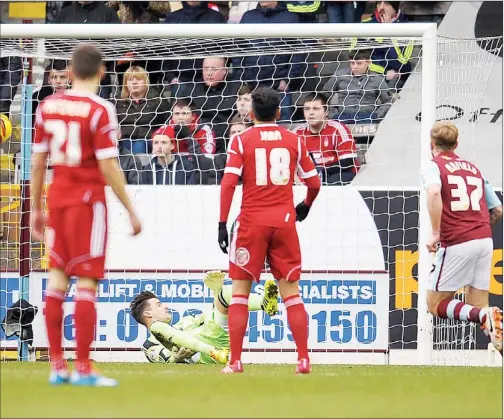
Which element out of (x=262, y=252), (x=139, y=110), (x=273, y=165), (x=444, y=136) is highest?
(x=139, y=110)

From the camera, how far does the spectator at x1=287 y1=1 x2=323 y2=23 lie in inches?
561

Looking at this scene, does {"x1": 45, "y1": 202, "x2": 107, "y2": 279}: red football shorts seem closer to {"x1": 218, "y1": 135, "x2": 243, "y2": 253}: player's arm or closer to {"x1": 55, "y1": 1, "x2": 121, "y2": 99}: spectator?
{"x1": 218, "y1": 135, "x2": 243, "y2": 253}: player's arm

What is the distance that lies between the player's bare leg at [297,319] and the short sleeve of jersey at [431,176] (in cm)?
134

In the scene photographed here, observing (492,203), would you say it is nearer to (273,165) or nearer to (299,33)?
(273,165)

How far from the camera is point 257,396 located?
663 cm

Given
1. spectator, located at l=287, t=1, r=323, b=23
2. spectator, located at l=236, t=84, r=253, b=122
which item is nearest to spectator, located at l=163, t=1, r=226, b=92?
spectator, located at l=236, t=84, r=253, b=122

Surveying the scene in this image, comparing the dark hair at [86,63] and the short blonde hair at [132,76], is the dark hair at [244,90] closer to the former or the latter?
the short blonde hair at [132,76]

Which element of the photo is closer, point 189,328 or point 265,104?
point 265,104

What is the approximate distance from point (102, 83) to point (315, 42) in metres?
2.41

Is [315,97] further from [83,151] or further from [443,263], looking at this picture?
[83,151]

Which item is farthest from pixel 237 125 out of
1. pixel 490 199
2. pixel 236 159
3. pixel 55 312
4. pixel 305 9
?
pixel 55 312

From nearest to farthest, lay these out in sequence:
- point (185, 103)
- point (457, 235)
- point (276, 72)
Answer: point (457, 235)
point (185, 103)
point (276, 72)

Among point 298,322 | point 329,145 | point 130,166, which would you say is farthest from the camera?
point 130,166

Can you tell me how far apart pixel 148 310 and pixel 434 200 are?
327cm
